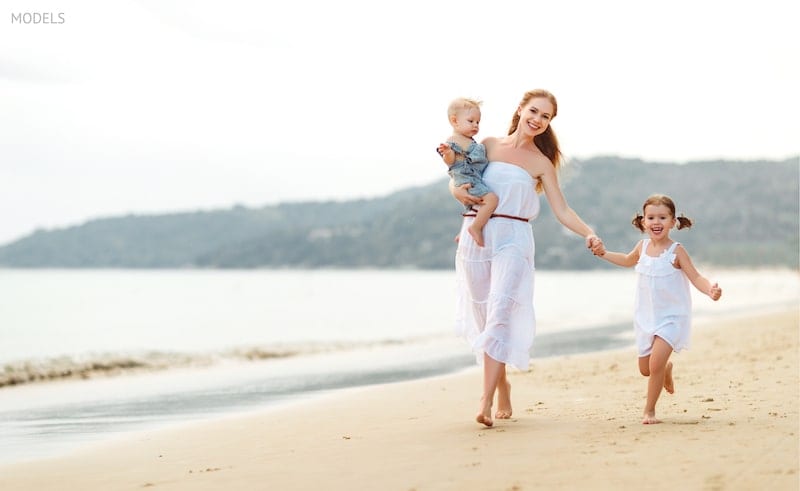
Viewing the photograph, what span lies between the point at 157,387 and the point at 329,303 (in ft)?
128

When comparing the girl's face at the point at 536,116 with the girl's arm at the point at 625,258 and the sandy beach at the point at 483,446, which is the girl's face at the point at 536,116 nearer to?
the girl's arm at the point at 625,258

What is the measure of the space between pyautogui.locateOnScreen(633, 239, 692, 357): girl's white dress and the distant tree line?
8401 centimetres

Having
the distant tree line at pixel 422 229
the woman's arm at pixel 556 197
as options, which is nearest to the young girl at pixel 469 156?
the woman's arm at pixel 556 197

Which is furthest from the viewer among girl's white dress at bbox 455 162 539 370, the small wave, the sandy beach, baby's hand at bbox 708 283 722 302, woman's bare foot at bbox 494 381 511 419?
the small wave

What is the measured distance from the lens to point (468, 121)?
5938 mm

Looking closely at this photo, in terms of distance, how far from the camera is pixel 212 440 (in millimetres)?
6637

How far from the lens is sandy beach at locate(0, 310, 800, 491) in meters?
4.46

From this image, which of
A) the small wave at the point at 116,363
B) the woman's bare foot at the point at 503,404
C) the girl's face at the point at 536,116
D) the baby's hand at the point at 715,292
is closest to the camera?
the baby's hand at the point at 715,292

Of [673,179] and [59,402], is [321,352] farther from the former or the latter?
[673,179]

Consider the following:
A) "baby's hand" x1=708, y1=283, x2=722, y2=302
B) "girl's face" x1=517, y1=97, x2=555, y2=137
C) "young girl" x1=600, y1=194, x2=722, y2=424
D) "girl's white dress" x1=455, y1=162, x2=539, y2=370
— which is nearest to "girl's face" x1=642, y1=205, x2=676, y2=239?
"young girl" x1=600, y1=194, x2=722, y2=424

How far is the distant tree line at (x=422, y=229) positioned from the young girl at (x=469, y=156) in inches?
3314

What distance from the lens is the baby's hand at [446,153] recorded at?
5.91m

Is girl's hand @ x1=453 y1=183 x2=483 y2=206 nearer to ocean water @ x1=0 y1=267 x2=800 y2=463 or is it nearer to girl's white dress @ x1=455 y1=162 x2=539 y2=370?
girl's white dress @ x1=455 y1=162 x2=539 y2=370

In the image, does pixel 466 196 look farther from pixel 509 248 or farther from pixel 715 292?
pixel 715 292
